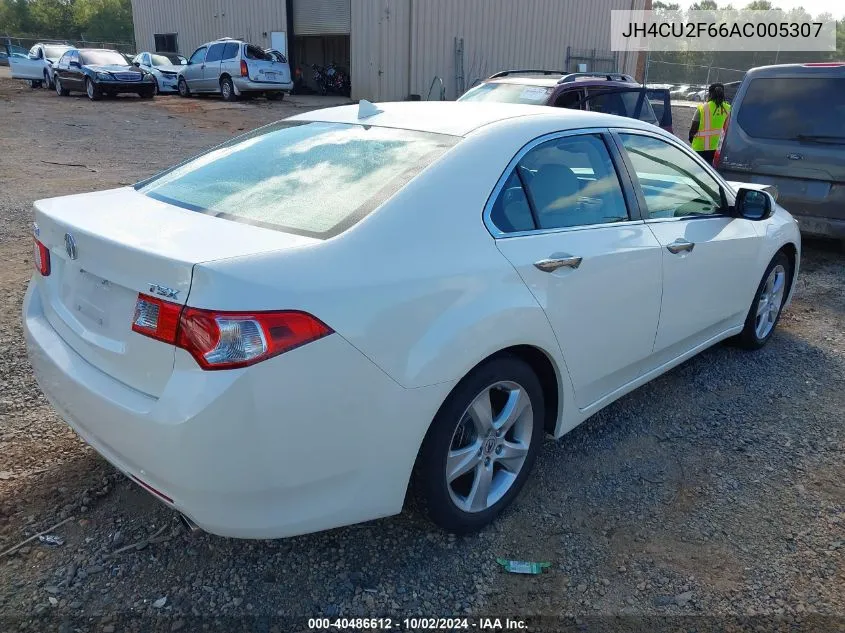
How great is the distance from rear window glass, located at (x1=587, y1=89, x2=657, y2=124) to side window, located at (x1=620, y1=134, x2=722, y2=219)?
16.8 feet

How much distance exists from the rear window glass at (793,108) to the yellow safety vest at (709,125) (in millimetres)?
2460

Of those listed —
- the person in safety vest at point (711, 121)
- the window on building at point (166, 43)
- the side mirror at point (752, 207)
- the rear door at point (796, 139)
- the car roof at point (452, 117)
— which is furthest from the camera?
the window on building at point (166, 43)

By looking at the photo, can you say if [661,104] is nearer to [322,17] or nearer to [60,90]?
[322,17]

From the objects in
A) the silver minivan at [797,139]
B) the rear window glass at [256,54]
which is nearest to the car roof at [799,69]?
the silver minivan at [797,139]

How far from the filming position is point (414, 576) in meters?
2.49

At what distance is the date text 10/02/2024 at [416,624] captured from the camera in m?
2.27

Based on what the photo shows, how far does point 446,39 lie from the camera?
843 inches

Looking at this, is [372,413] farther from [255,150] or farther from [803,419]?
[803,419]

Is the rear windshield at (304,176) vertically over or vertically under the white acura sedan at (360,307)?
over

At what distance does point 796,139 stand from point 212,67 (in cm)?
1876

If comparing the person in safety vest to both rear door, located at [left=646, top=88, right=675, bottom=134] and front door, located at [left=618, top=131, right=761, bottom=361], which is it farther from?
front door, located at [left=618, top=131, right=761, bottom=361]

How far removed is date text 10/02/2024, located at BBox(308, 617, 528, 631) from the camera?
7.44 feet

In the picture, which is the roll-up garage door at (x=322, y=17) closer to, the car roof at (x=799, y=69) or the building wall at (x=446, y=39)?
the building wall at (x=446, y=39)

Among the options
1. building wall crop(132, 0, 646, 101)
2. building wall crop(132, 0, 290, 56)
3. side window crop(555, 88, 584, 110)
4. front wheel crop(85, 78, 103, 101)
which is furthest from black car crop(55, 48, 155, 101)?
side window crop(555, 88, 584, 110)
